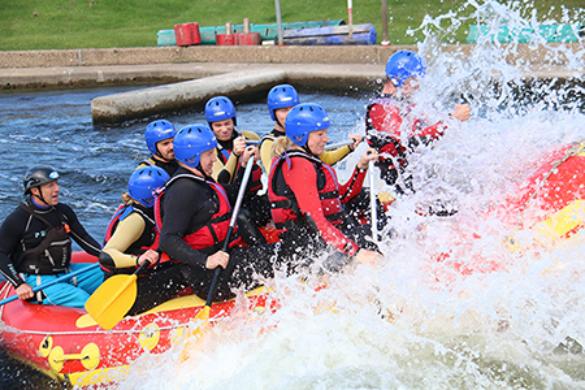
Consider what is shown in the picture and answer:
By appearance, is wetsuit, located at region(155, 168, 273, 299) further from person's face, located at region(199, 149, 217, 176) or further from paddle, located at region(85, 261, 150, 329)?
paddle, located at region(85, 261, 150, 329)

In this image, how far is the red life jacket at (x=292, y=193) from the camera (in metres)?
5.18

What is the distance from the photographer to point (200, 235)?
17.3 ft

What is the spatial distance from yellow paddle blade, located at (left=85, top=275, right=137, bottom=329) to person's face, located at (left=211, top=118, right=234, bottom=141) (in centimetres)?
202

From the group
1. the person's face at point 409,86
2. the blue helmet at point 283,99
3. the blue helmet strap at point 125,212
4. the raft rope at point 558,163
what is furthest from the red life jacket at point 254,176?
the raft rope at point 558,163

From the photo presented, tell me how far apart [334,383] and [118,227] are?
2095 mm

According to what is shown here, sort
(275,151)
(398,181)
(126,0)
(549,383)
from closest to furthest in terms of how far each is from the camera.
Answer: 1. (549,383)
2. (275,151)
3. (398,181)
4. (126,0)

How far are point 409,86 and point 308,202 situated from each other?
5.73 ft

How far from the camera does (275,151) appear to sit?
17.4ft

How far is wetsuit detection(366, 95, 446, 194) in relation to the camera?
20.0 feet

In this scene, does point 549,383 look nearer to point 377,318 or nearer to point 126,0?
point 377,318

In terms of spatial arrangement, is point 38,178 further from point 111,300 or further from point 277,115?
point 277,115

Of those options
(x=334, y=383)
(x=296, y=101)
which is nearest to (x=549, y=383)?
(x=334, y=383)

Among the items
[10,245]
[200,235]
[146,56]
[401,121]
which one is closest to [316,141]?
[200,235]

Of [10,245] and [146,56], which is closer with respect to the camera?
[10,245]
